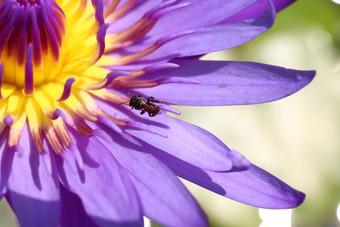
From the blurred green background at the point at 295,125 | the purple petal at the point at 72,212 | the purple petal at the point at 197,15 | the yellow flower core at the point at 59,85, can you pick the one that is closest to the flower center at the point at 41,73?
the yellow flower core at the point at 59,85

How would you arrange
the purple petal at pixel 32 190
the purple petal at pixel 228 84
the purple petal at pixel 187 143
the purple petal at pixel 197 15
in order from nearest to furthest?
the purple petal at pixel 32 190 < the purple petal at pixel 187 143 < the purple petal at pixel 228 84 < the purple petal at pixel 197 15

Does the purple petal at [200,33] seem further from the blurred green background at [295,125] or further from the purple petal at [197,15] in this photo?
the blurred green background at [295,125]

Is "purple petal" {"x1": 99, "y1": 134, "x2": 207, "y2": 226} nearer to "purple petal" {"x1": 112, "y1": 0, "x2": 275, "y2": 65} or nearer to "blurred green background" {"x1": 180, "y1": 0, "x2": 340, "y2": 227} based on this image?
"purple petal" {"x1": 112, "y1": 0, "x2": 275, "y2": 65}

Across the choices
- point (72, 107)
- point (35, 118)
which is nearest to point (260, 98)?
point (72, 107)

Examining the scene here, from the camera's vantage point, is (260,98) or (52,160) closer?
(52,160)

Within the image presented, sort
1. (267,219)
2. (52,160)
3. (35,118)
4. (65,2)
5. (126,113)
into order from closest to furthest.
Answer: (52,160), (35,118), (126,113), (65,2), (267,219)

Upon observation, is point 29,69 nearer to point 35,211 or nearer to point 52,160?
point 52,160
